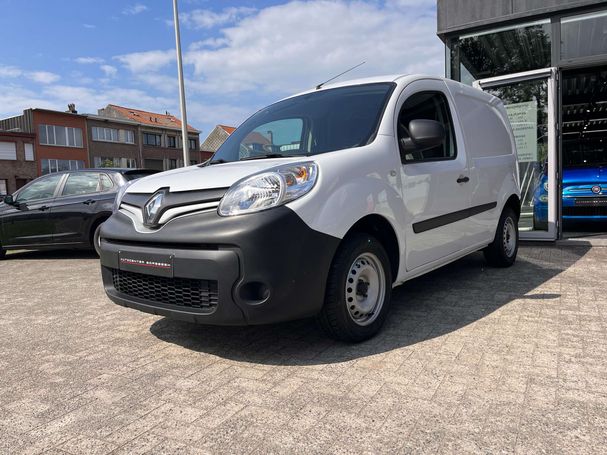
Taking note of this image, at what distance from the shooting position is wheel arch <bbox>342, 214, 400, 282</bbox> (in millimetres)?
3186

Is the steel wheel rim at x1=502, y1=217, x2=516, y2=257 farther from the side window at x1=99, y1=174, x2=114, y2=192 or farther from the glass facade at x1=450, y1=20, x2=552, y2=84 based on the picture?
the side window at x1=99, y1=174, x2=114, y2=192

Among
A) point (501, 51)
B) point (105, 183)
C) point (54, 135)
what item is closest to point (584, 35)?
point (501, 51)

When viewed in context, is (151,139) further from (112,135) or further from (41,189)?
(41,189)

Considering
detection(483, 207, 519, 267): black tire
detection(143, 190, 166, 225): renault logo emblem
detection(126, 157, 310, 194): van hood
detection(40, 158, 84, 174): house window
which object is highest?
detection(40, 158, 84, 174): house window

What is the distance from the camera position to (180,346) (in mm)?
3283

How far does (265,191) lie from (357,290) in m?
0.95

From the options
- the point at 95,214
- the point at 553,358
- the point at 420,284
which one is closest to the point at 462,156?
the point at 420,284

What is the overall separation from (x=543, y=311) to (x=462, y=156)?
148 cm

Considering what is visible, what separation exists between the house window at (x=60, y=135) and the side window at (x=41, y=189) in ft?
127

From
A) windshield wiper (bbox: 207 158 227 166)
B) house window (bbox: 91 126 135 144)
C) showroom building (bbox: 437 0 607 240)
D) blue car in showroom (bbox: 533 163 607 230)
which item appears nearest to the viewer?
windshield wiper (bbox: 207 158 227 166)

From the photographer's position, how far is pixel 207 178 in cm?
295

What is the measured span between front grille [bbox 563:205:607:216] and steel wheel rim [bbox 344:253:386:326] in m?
6.40

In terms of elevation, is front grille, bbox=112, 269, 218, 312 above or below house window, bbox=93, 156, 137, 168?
below

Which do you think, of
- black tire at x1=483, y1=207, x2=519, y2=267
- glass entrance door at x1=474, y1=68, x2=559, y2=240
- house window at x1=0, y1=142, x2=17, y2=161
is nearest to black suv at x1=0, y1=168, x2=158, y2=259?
black tire at x1=483, y1=207, x2=519, y2=267
